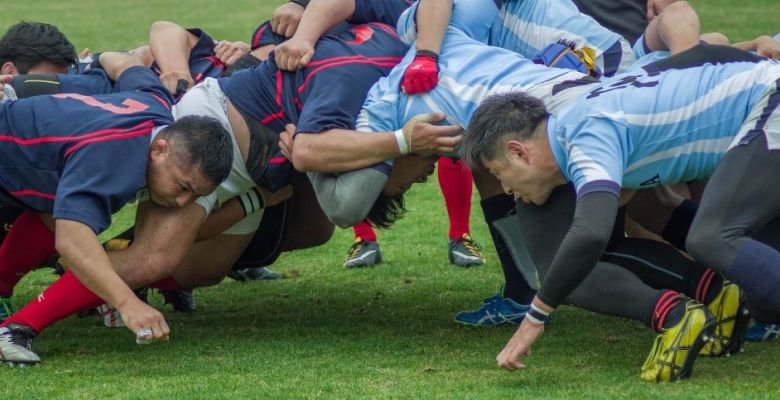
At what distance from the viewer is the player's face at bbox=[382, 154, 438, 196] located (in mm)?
5270

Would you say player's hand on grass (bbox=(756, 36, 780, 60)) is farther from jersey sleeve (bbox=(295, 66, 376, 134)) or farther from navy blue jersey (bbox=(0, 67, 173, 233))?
navy blue jersey (bbox=(0, 67, 173, 233))

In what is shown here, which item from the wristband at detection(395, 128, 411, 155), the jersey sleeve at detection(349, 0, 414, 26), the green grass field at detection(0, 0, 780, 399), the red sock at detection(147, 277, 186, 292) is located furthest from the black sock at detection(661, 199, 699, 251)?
the red sock at detection(147, 277, 186, 292)

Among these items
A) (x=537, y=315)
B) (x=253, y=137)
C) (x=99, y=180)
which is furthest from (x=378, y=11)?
(x=537, y=315)

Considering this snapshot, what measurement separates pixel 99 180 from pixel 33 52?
5.55ft

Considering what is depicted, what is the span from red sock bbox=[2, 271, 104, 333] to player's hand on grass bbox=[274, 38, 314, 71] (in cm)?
135

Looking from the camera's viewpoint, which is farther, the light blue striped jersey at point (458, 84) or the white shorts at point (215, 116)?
the white shorts at point (215, 116)

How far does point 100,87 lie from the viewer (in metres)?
5.82

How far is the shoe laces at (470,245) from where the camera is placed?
717 centimetres

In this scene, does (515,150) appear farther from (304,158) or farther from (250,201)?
(250,201)

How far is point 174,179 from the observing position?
4.89 meters

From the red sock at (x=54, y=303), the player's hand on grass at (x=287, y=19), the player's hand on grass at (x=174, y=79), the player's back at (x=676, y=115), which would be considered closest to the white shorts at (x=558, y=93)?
the player's back at (x=676, y=115)

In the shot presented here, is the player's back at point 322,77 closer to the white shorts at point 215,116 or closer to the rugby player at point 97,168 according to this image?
the white shorts at point 215,116

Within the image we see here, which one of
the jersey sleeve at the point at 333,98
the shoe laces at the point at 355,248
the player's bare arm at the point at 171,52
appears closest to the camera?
the jersey sleeve at the point at 333,98

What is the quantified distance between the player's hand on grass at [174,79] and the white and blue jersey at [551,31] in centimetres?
156
